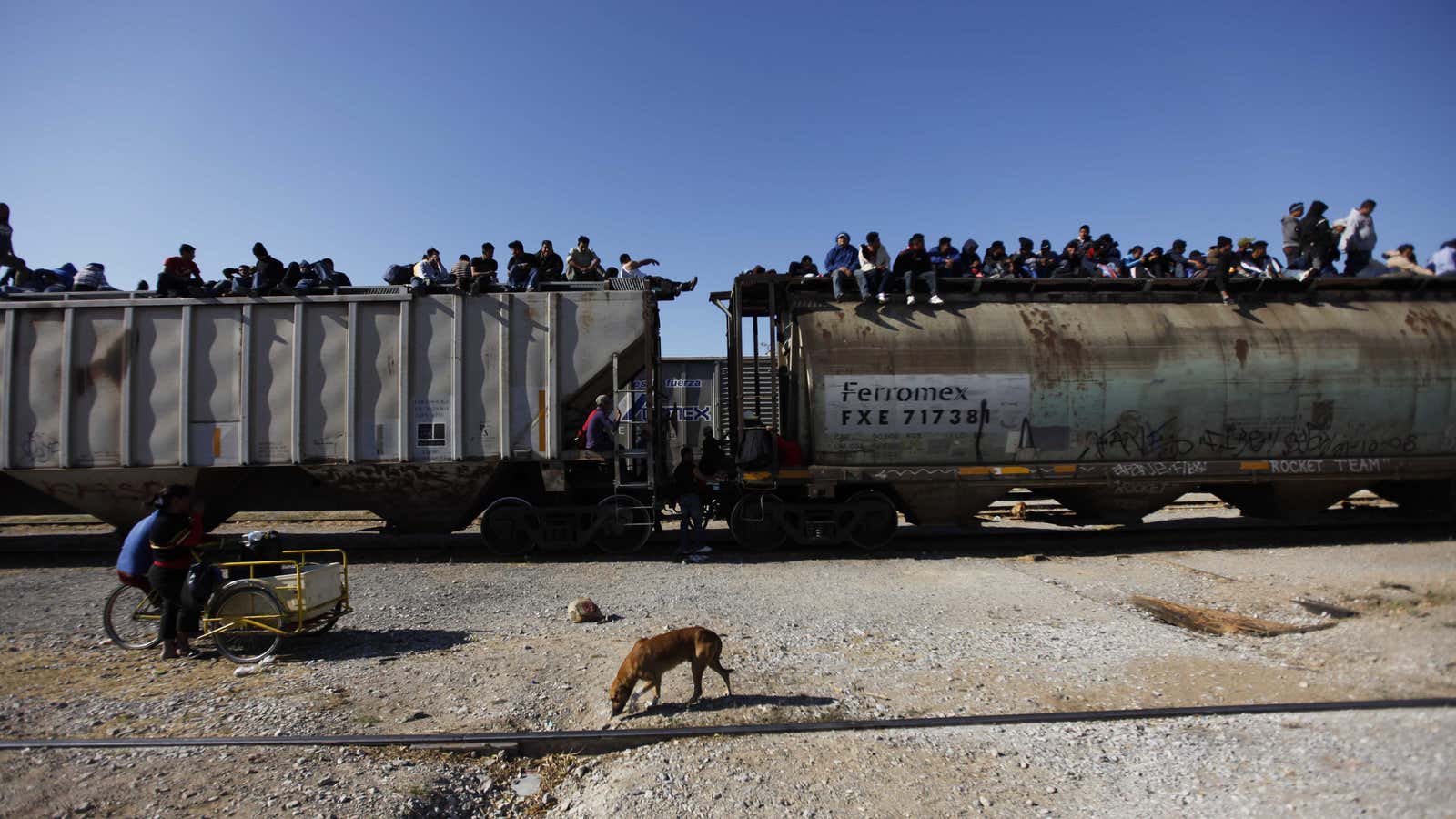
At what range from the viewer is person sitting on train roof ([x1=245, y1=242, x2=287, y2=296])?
31.6ft

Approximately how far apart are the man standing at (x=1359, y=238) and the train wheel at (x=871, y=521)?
8.86 m

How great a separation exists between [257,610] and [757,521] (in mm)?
6026

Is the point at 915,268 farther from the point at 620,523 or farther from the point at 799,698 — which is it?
the point at 799,698

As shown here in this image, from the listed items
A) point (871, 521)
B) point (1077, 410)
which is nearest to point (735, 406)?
point (871, 521)

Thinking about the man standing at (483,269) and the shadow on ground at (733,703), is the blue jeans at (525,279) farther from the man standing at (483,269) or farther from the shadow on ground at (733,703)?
the shadow on ground at (733,703)

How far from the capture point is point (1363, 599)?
612 cm

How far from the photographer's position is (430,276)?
10250 millimetres

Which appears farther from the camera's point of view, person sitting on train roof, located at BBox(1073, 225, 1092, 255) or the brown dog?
person sitting on train roof, located at BBox(1073, 225, 1092, 255)

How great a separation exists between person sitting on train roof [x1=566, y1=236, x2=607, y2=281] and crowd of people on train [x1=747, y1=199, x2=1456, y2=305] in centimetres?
249

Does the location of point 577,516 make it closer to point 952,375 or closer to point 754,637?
point 754,637

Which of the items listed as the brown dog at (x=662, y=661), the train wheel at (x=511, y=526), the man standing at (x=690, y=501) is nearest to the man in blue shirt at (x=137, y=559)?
the train wheel at (x=511, y=526)

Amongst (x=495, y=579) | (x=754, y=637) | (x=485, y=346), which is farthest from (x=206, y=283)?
(x=754, y=637)

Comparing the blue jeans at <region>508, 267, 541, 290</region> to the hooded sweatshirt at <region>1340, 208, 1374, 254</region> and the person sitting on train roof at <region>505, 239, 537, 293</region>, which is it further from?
the hooded sweatshirt at <region>1340, 208, 1374, 254</region>

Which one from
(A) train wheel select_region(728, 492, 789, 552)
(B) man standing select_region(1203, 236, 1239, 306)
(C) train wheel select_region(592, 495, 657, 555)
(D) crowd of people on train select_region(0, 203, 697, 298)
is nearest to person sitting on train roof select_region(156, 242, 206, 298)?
(D) crowd of people on train select_region(0, 203, 697, 298)
